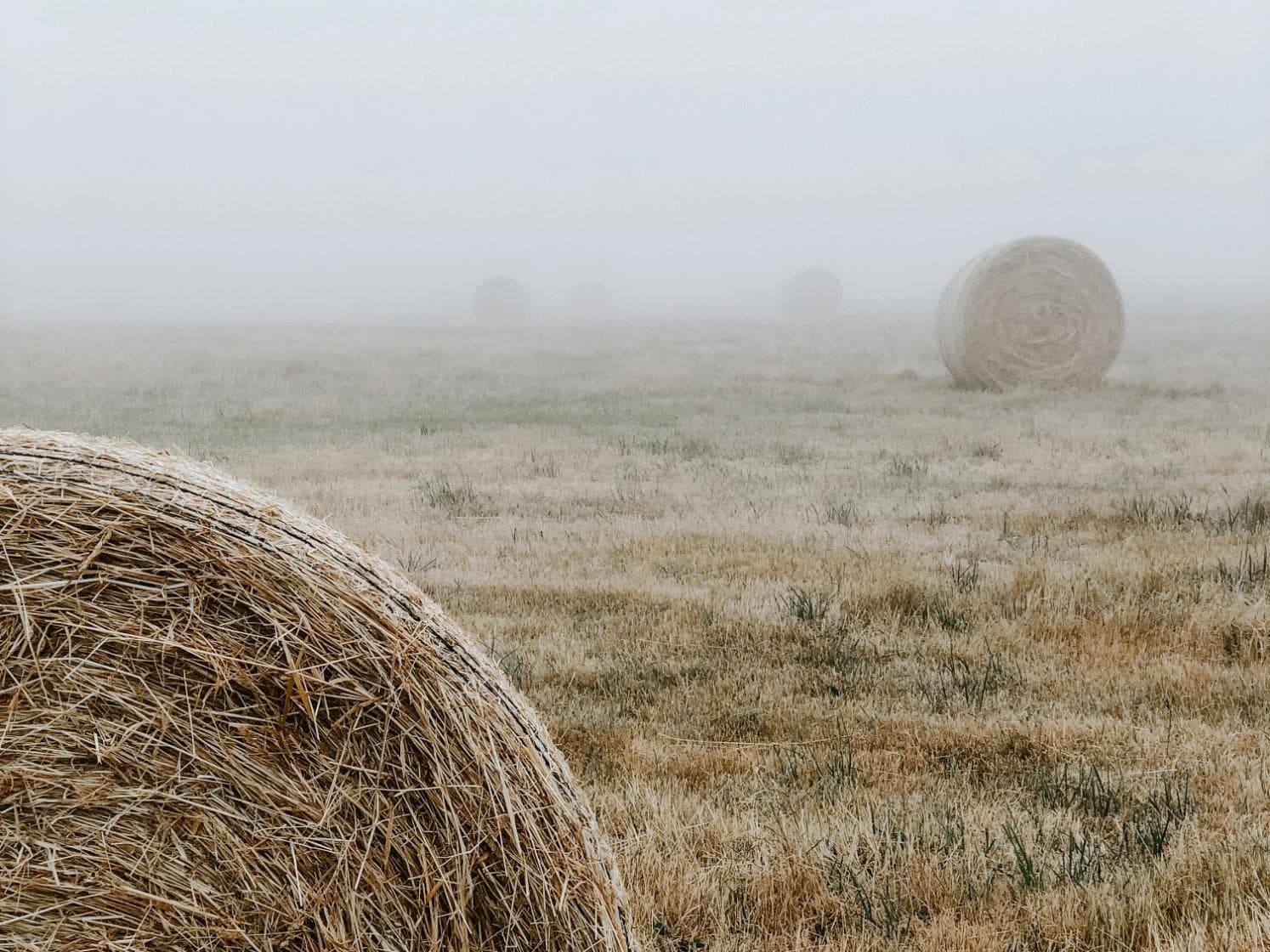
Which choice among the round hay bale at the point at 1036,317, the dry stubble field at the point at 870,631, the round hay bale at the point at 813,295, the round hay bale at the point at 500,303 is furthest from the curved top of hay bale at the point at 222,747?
the round hay bale at the point at 813,295

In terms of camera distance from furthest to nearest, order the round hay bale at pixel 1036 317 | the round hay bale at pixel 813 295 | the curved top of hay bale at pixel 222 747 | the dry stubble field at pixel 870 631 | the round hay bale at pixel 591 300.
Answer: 1. the round hay bale at pixel 591 300
2. the round hay bale at pixel 813 295
3. the round hay bale at pixel 1036 317
4. the dry stubble field at pixel 870 631
5. the curved top of hay bale at pixel 222 747

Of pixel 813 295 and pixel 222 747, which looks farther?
pixel 813 295

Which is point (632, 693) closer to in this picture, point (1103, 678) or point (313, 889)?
point (1103, 678)

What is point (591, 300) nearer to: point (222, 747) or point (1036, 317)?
point (1036, 317)

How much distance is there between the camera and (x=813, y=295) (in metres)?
48.6

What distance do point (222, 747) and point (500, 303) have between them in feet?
141

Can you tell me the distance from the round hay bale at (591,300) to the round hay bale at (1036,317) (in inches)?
1718

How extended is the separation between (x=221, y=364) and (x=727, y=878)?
21.7 m

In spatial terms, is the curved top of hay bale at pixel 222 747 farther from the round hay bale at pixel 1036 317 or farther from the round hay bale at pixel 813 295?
the round hay bale at pixel 813 295

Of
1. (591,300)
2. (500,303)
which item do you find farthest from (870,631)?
(591,300)

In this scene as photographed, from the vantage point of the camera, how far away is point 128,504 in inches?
110

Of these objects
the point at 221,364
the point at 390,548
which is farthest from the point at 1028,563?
the point at 221,364

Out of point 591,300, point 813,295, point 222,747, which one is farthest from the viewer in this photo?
point 591,300

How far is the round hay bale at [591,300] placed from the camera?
61.6 m
